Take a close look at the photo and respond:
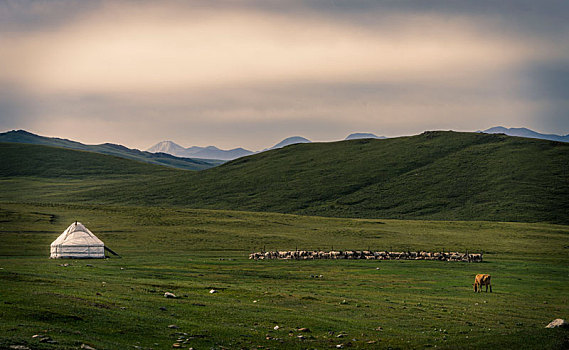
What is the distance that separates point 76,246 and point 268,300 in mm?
32862

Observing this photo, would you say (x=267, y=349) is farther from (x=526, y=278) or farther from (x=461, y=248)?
(x=461, y=248)

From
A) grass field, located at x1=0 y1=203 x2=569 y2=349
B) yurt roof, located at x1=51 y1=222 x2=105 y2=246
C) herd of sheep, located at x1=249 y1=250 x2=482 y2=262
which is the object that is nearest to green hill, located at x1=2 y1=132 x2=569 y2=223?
grass field, located at x1=0 y1=203 x2=569 y2=349

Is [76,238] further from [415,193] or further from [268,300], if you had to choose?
[415,193]

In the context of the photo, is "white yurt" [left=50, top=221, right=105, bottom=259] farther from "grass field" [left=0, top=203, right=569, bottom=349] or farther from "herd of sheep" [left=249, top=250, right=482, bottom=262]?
"herd of sheep" [left=249, top=250, right=482, bottom=262]

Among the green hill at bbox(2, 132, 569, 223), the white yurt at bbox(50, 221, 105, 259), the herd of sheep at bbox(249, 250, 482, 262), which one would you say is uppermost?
the green hill at bbox(2, 132, 569, 223)

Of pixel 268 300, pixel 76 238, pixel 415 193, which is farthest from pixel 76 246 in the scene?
pixel 415 193

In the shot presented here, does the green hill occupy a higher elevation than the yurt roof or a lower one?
higher

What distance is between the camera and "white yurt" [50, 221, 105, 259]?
198 feet

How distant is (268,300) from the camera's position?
33.6m

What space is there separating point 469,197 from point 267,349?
152295mm

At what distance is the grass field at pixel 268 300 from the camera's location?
22.8 meters

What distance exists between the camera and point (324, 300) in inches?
1358

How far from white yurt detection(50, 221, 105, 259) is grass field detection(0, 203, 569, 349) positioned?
12.1 feet

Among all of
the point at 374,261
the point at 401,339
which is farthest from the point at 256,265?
the point at 401,339
